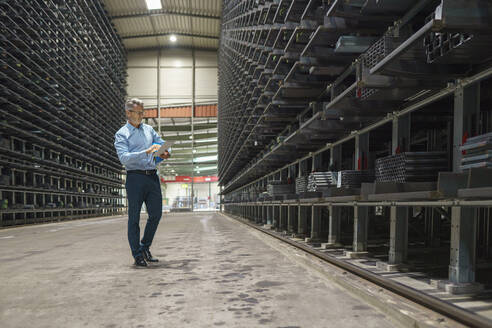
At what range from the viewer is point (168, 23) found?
3009cm

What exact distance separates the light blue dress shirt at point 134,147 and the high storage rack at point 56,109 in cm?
856

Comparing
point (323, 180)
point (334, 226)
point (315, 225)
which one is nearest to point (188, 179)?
point (315, 225)

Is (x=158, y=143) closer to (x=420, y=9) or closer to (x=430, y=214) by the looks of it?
(x=420, y=9)

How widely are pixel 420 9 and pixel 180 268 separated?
9.36 ft

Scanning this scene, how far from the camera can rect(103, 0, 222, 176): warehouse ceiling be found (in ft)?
91.9

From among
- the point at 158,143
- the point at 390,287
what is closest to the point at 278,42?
the point at 158,143

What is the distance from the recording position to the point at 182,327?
1809 millimetres

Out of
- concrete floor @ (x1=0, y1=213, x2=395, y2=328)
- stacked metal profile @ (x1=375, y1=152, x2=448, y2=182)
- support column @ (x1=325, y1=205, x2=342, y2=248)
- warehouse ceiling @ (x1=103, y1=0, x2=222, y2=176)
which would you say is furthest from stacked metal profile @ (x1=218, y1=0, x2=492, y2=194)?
warehouse ceiling @ (x1=103, y1=0, x2=222, y2=176)

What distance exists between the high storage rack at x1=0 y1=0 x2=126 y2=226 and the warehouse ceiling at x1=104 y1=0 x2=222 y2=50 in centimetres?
403

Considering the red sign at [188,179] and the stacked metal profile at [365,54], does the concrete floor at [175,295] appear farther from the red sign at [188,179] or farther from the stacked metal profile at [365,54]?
the red sign at [188,179]

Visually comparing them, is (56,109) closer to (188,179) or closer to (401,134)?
(401,134)

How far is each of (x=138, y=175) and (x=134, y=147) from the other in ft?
0.85

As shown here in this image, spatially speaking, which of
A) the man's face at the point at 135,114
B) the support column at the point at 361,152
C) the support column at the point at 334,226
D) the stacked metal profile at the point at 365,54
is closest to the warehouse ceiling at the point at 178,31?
→ the stacked metal profile at the point at 365,54

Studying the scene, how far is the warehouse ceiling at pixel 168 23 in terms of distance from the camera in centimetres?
2788
